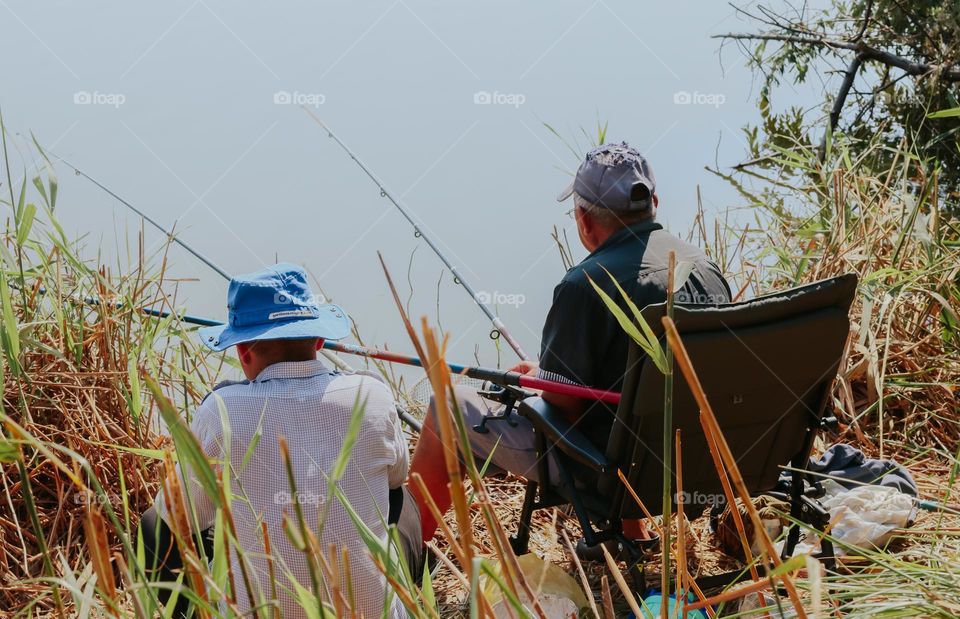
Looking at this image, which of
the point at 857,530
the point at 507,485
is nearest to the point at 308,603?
the point at 857,530

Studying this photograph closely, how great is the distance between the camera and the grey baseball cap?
2910mm

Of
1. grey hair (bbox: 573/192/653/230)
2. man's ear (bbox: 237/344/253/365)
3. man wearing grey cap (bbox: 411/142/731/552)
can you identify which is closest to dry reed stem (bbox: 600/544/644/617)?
man's ear (bbox: 237/344/253/365)

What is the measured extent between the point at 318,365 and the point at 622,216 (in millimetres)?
1179

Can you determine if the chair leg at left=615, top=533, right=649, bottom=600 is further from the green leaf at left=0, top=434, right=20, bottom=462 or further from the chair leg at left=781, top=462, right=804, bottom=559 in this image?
the green leaf at left=0, top=434, right=20, bottom=462

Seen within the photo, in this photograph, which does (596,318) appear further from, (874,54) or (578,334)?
(874,54)

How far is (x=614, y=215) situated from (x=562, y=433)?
719mm

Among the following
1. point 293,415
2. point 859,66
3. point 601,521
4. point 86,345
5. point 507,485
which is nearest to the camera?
point 293,415

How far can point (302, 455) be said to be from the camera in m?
1.87

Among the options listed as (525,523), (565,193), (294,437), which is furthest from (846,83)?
(294,437)

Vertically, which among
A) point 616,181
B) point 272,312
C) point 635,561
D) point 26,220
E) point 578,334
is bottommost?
point 635,561

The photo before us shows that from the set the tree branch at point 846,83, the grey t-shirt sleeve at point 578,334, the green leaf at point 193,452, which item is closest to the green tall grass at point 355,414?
the green leaf at point 193,452

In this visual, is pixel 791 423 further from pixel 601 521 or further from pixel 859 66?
pixel 859 66

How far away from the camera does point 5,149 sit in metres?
2.19
